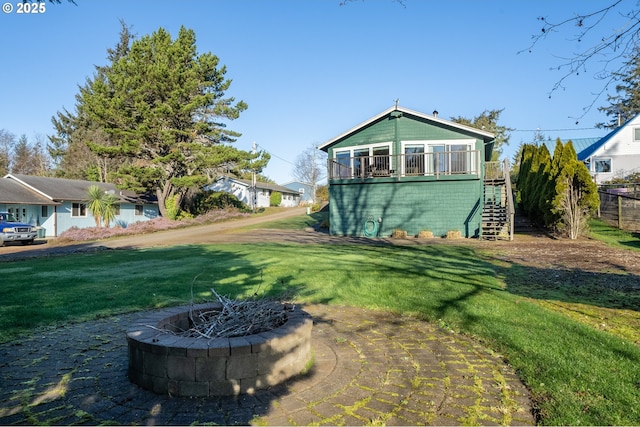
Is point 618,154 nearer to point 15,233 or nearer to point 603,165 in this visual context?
point 603,165

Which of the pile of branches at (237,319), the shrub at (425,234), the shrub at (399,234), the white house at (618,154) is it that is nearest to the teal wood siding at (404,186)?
the shrub at (425,234)

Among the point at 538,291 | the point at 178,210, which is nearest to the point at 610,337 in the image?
the point at 538,291

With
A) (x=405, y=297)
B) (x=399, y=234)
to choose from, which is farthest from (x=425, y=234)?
(x=405, y=297)

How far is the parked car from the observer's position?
20.1m

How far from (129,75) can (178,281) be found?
88.7 feet

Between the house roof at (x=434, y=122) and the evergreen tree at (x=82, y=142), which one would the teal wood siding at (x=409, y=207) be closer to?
the house roof at (x=434, y=122)

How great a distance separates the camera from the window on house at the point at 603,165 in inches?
1267

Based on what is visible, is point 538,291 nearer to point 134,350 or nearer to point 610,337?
A: point 610,337

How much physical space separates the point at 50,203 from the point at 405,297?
28.0 m

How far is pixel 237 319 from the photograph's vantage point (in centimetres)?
385

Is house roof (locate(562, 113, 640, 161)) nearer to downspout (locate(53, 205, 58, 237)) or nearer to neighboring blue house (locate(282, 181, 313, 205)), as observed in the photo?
downspout (locate(53, 205, 58, 237))

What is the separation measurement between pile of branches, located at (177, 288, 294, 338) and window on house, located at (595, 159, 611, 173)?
37.4m

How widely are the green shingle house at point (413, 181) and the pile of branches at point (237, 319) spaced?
14960 millimetres

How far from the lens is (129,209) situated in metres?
32.4
